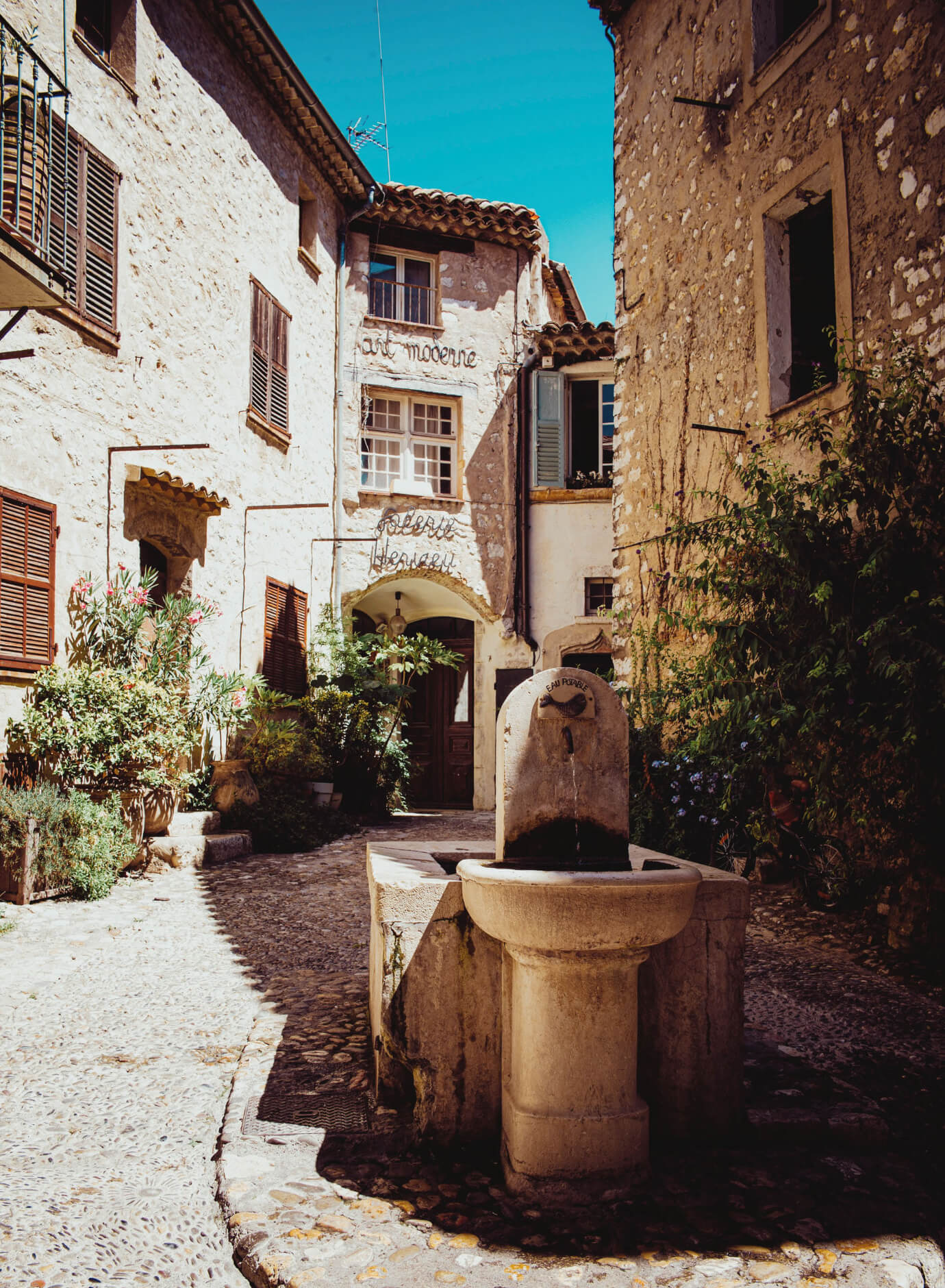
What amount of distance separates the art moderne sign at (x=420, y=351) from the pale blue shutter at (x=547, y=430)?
1.11 m

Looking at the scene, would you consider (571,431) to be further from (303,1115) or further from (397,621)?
(303,1115)

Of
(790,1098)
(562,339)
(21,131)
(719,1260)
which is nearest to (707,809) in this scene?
(790,1098)

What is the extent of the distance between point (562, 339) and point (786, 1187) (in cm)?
1257

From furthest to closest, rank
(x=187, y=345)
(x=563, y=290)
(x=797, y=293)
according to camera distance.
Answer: (x=563, y=290), (x=187, y=345), (x=797, y=293)

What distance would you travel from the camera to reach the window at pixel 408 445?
1335 cm

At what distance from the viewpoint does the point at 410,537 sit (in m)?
13.1

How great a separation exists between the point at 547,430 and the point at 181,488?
22.1 feet

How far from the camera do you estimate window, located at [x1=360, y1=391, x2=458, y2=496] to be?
13352mm

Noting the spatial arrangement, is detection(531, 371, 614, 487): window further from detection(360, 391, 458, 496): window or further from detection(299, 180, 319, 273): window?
detection(299, 180, 319, 273): window

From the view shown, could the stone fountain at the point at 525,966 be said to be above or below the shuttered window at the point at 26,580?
below

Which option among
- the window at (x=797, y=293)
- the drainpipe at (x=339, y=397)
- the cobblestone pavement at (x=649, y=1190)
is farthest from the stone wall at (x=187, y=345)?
the window at (x=797, y=293)

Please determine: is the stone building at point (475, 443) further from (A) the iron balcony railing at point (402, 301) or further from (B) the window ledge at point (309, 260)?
(B) the window ledge at point (309, 260)

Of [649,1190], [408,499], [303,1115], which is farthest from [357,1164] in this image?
[408,499]

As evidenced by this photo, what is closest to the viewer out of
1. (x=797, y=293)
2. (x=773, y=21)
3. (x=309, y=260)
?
(x=797, y=293)
